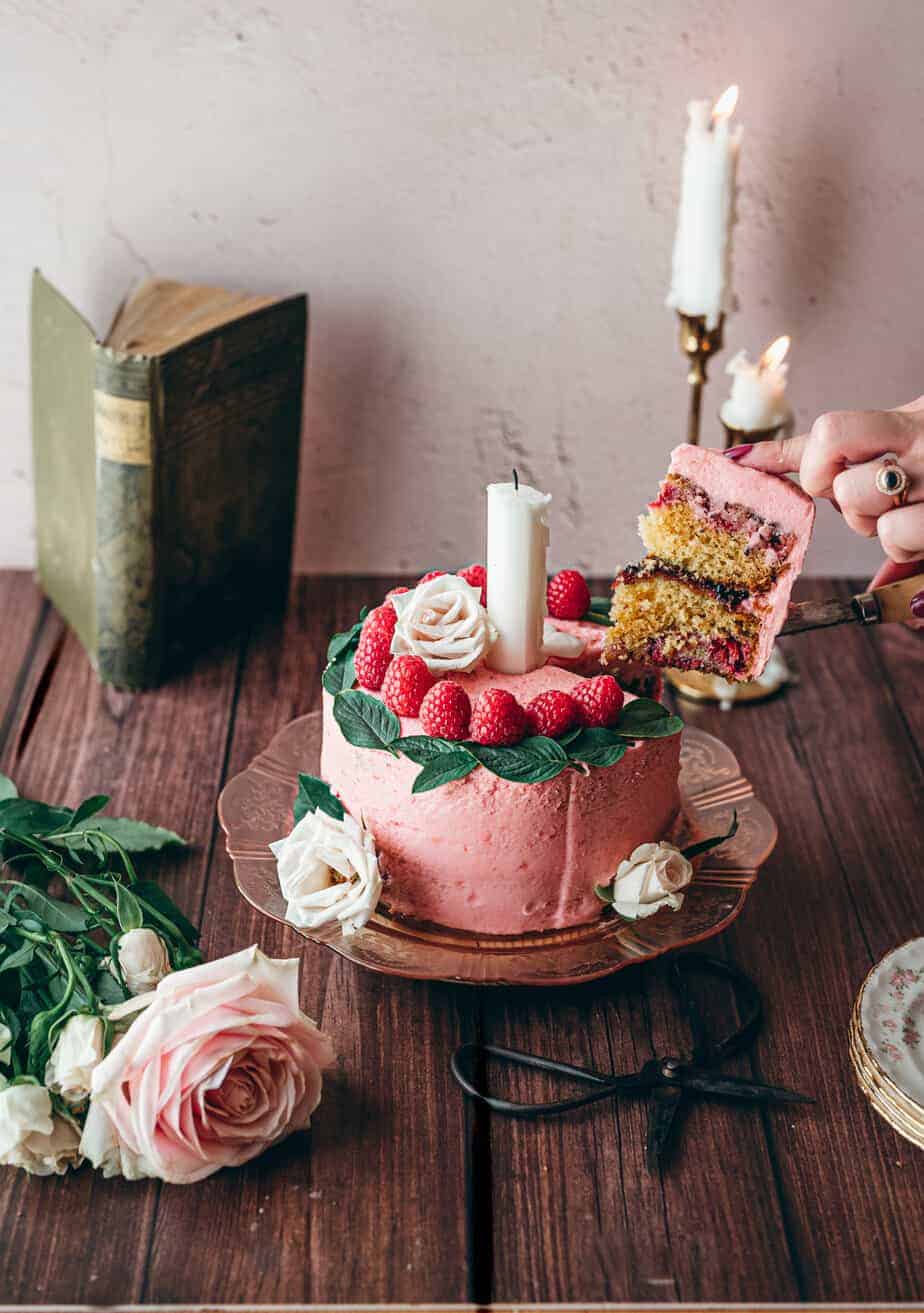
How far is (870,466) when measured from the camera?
115 centimetres

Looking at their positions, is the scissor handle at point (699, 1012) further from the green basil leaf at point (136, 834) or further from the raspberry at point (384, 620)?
the green basil leaf at point (136, 834)

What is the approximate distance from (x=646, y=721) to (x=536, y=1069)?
0.30 meters

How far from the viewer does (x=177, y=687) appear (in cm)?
170

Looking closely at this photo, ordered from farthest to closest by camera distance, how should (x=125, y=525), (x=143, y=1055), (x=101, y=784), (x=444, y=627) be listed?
(x=125, y=525) → (x=101, y=784) → (x=444, y=627) → (x=143, y=1055)

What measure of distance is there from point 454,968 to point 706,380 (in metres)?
0.94

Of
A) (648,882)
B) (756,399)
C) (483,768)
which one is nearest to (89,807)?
(483,768)

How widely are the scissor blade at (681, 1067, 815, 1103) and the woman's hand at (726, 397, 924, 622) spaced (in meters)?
0.45

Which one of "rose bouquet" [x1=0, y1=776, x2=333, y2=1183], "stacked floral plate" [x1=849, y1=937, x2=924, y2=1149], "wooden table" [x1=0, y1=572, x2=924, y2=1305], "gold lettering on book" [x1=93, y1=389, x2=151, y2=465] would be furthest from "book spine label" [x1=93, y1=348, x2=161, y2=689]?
"stacked floral plate" [x1=849, y1=937, x2=924, y2=1149]

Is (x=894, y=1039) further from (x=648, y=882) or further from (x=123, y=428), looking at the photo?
(x=123, y=428)

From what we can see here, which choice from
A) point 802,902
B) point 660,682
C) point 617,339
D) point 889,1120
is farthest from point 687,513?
point 617,339

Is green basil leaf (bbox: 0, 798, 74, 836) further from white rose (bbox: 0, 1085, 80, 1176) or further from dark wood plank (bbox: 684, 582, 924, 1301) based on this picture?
dark wood plank (bbox: 684, 582, 924, 1301)

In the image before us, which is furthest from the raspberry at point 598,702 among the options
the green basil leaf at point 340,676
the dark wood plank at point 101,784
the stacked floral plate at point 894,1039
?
the dark wood plank at point 101,784

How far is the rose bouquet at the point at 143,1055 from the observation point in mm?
985

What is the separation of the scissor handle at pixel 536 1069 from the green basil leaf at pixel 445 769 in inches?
9.0
